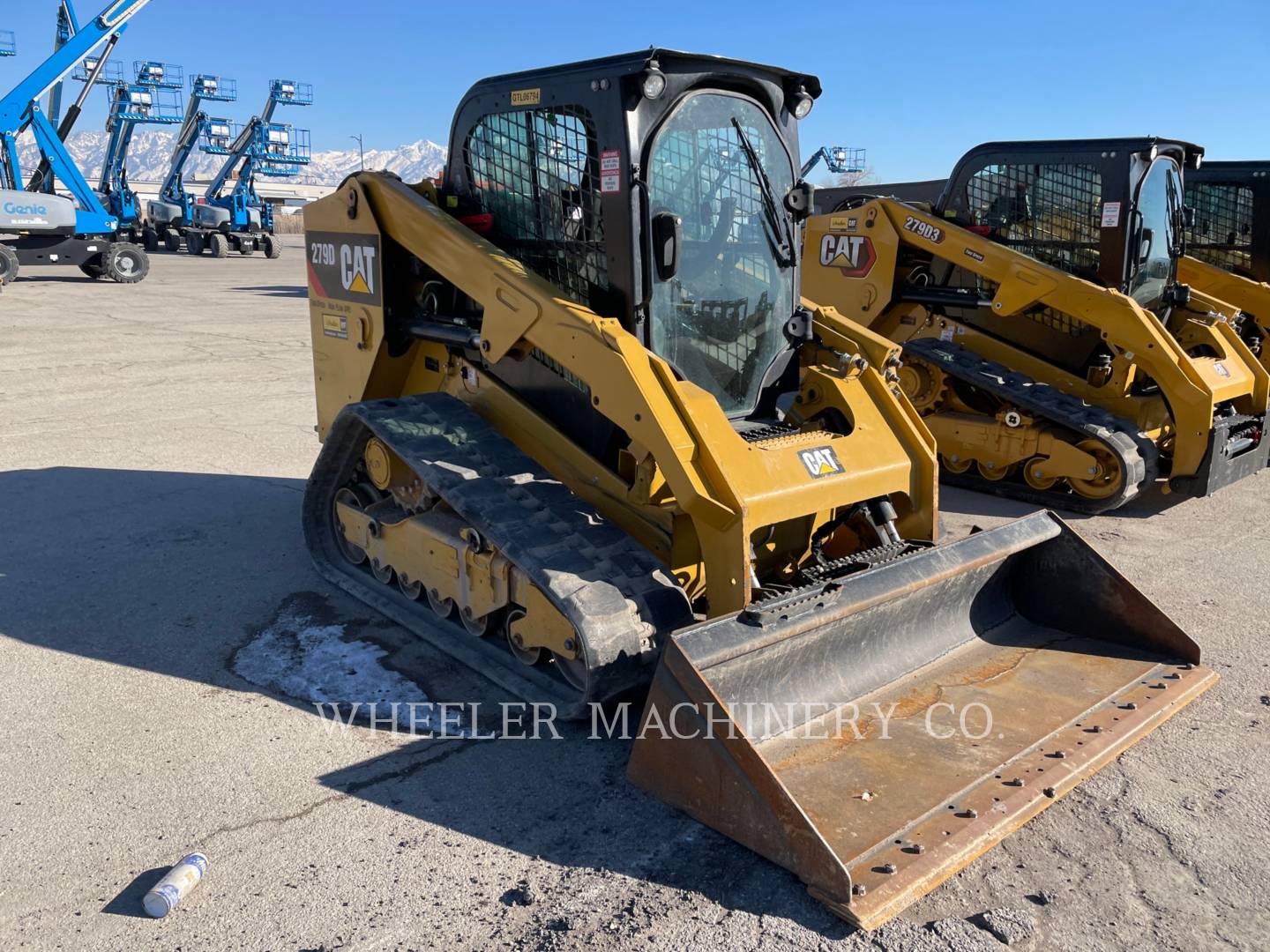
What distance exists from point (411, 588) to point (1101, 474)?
475cm

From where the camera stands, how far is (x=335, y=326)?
222 inches

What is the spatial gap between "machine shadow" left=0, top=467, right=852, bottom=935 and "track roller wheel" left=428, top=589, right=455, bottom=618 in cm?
16

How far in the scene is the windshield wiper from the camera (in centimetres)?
459

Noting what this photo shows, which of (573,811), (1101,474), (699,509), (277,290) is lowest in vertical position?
(573,811)

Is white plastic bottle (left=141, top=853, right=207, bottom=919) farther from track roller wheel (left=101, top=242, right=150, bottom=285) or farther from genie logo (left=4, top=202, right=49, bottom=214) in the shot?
track roller wheel (left=101, top=242, right=150, bottom=285)

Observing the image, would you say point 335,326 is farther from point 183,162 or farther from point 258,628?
point 183,162

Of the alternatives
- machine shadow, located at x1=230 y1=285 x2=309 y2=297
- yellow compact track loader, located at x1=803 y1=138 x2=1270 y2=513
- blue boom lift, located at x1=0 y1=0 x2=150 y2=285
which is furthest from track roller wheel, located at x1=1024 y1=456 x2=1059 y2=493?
blue boom lift, located at x1=0 y1=0 x2=150 y2=285

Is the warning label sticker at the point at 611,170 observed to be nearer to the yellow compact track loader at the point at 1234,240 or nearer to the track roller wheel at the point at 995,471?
the track roller wheel at the point at 995,471

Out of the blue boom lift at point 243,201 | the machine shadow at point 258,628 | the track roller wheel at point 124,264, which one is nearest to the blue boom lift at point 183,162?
the blue boom lift at point 243,201

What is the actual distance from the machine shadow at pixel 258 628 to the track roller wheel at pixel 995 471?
4.60 meters

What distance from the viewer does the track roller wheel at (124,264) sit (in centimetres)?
2314

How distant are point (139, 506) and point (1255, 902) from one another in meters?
6.13

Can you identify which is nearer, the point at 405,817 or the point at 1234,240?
the point at 405,817

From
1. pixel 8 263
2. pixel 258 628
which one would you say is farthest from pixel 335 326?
pixel 8 263
